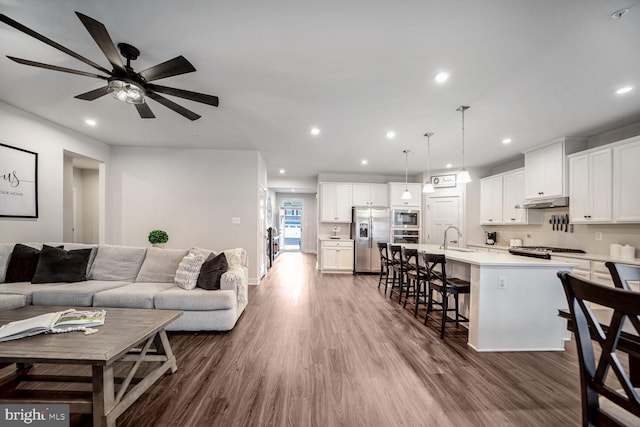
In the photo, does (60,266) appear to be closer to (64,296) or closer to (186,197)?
(64,296)

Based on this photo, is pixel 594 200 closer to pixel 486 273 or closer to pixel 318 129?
pixel 486 273

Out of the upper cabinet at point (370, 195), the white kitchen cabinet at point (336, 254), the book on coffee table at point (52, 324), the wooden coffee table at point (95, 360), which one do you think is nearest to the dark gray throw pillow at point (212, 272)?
the wooden coffee table at point (95, 360)

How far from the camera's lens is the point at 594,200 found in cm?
Result: 364

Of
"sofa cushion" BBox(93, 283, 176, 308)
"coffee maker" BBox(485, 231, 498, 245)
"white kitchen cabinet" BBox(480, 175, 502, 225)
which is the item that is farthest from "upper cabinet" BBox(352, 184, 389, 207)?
"sofa cushion" BBox(93, 283, 176, 308)

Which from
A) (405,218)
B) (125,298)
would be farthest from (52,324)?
(405,218)


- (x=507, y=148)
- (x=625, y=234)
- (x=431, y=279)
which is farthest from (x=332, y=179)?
(x=625, y=234)

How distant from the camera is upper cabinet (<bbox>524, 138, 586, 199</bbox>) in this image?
405 cm

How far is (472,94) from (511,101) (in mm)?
578

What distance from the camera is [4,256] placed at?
3.05 m

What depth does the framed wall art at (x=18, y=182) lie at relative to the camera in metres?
3.29

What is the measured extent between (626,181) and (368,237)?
4.39 meters

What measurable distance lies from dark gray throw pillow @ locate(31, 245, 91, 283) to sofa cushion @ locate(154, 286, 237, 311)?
4.24 feet

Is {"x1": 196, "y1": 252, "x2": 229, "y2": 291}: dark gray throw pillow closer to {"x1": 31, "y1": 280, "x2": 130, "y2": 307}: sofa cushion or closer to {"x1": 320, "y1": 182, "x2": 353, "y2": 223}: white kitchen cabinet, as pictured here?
{"x1": 31, "y1": 280, "x2": 130, "y2": 307}: sofa cushion

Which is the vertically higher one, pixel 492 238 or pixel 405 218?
pixel 405 218
